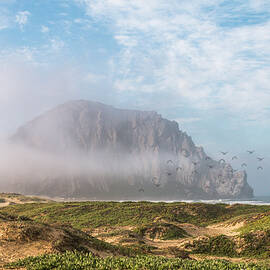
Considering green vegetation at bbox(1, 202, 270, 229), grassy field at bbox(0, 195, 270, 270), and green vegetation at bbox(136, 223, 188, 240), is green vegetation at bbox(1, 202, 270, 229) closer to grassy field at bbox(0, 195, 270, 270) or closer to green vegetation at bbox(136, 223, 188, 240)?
grassy field at bbox(0, 195, 270, 270)

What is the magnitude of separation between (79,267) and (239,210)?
80460mm

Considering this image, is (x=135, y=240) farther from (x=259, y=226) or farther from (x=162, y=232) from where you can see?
(x=259, y=226)

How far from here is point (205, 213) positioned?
8606 centimetres

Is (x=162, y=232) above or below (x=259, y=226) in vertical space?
below

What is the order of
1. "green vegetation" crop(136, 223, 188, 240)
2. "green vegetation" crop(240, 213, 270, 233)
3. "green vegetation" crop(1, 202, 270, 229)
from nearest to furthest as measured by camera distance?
"green vegetation" crop(240, 213, 270, 233) < "green vegetation" crop(136, 223, 188, 240) < "green vegetation" crop(1, 202, 270, 229)

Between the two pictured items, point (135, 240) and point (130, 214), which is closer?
point (135, 240)

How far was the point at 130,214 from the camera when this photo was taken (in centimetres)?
8469

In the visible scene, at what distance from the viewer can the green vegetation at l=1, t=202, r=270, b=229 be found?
3081 inches

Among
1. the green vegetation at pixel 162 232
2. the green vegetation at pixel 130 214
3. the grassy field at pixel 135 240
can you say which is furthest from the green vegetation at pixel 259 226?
the green vegetation at pixel 130 214

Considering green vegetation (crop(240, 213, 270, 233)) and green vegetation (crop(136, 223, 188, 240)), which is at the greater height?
green vegetation (crop(240, 213, 270, 233))

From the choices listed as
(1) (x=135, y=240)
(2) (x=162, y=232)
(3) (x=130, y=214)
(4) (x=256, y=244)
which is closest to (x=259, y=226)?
(4) (x=256, y=244)

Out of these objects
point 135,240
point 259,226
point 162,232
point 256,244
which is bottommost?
point 162,232

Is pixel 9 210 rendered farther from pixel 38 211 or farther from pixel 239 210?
pixel 239 210

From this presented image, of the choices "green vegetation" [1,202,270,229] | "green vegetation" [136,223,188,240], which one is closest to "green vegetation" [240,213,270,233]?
"green vegetation" [136,223,188,240]
